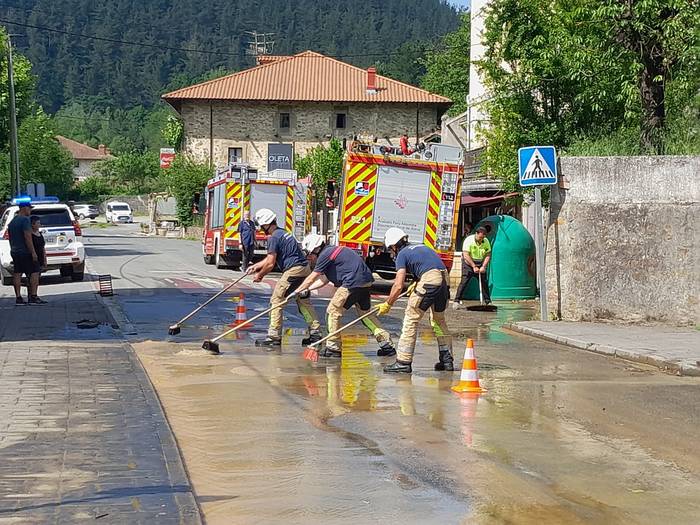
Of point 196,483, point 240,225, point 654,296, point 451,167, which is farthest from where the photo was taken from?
point 240,225

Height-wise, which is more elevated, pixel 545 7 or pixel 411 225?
pixel 545 7

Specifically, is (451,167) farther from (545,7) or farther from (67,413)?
(67,413)

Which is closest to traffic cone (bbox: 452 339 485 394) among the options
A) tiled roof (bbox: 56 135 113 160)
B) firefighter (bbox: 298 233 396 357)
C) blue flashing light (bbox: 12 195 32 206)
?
firefighter (bbox: 298 233 396 357)

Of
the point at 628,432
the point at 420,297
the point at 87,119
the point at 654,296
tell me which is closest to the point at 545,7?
the point at 654,296

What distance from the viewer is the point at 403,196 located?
904 inches

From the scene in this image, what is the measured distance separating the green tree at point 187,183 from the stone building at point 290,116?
8.20 feet

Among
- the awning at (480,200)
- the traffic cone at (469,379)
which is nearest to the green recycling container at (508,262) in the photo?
the awning at (480,200)

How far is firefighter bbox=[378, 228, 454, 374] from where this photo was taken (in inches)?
471

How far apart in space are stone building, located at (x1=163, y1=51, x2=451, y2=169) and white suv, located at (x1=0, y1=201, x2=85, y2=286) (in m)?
41.9

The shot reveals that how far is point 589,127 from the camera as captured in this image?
21.7 m

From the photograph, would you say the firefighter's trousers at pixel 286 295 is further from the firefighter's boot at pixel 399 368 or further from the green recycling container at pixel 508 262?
the green recycling container at pixel 508 262

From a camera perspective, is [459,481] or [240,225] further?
[240,225]

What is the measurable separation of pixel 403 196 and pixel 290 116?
151 feet

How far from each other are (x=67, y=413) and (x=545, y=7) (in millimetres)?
14763
